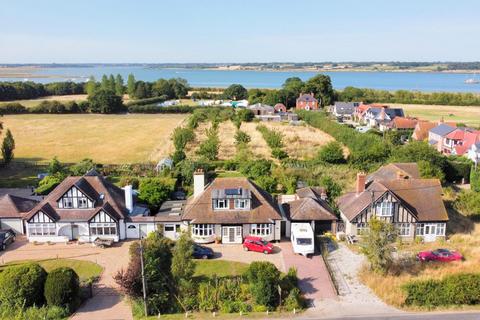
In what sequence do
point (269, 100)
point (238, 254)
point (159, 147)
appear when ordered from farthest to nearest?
point (269, 100) < point (159, 147) < point (238, 254)

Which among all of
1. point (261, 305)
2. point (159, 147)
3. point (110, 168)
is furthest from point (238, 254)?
point (159, 147)

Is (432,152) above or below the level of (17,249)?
above

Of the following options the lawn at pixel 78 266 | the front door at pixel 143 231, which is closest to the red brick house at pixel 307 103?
the front door at pixel 143 231

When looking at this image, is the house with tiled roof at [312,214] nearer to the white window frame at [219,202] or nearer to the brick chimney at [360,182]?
the brick chimney at [360,182]

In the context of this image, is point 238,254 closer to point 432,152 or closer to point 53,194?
point 53,194

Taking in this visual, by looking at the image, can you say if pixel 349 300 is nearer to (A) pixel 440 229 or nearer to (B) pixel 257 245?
(B) pixel 257 245

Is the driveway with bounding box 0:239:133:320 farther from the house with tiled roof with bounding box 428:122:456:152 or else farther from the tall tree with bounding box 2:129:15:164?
the house with tiled roof with bounding box 428:122:456:152
